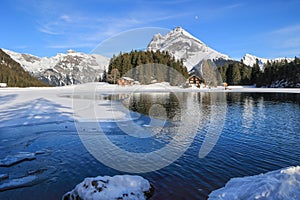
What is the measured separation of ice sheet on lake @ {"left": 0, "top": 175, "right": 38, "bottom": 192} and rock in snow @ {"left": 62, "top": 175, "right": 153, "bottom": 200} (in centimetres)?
251

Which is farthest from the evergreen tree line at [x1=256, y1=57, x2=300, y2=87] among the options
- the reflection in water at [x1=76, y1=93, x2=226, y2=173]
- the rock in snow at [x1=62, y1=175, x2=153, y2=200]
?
the rock in snow at [x1=62, y1=175, x2=153, y2=200]

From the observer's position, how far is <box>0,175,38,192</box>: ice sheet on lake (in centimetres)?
920

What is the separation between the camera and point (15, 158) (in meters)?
12.2

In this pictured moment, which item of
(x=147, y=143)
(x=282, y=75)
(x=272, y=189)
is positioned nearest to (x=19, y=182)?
(x=147, y=143)

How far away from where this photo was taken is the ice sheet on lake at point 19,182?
9.20 metres

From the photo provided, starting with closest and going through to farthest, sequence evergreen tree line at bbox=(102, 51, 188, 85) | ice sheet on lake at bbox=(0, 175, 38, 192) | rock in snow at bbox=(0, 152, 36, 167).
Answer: ice sheet on lake at bbox=(0, 175, 38, 192)
rock in snow at bbox=(0, 152, 36, 167)
evergreen tree line at bbox=(102, 51, 188, 85)

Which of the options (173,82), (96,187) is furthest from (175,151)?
(173,82)

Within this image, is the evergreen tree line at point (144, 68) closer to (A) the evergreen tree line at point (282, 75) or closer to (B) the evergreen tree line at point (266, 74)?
(B) the evergreen tree line at point (266, 74)

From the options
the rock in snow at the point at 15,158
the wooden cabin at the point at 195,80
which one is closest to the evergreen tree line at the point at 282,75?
the wooden cabin at the point at 195,80

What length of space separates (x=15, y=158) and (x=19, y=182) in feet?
10.2

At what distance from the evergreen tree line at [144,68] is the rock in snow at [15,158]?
102 metres

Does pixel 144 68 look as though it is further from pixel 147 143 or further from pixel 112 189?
pixel 112 189

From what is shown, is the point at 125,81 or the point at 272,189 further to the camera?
the point at 125,81

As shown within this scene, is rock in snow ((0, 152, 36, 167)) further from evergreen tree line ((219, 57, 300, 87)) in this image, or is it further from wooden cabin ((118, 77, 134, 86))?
evergreen tree line ((219, 57, 300, 87))
